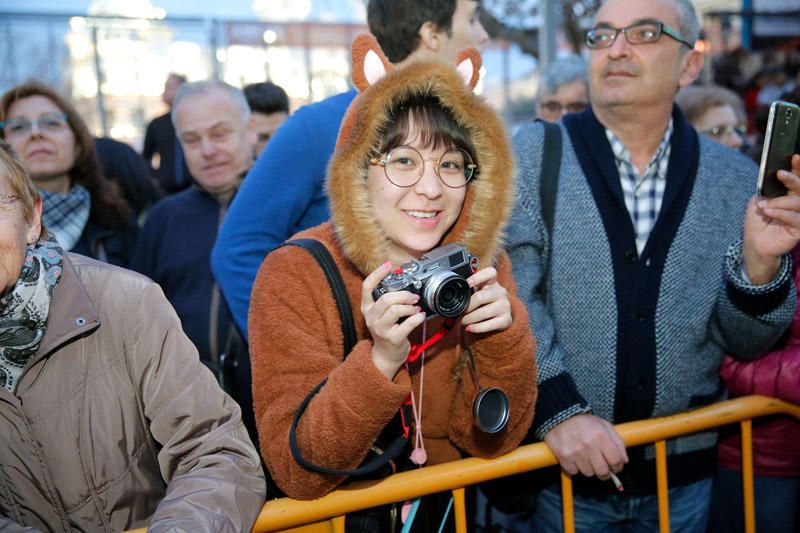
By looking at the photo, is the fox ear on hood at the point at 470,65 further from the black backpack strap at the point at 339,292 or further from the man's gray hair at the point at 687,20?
the man's gray hair at the point at 687,20

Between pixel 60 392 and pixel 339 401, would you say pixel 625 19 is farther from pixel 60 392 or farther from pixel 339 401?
pixel 60 392

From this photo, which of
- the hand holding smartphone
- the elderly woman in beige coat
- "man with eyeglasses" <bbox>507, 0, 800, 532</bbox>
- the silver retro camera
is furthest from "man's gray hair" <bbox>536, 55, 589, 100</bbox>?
the elderly woman in beige coat

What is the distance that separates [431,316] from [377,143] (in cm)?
47

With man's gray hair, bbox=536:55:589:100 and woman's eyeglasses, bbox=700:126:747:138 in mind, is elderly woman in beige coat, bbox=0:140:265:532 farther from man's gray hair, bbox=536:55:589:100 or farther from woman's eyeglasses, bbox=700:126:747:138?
man's gray hair, bbox=536:55:589:100

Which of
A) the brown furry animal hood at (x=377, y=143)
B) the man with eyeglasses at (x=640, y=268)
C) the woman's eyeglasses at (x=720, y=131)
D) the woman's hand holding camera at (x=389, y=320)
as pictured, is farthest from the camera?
the woman's eyeglasses at (x=720, y=131)

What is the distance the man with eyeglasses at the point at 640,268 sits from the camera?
199 centimetres

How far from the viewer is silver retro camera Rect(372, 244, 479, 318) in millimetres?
1415

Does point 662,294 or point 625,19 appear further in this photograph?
point 625,19

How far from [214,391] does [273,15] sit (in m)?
9.03

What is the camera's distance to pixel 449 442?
1.85m

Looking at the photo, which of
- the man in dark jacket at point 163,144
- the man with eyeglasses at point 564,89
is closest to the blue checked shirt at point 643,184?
the man with eyeglasses at point 564,89

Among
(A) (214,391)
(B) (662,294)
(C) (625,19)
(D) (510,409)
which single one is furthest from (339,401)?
(C) (625,19)

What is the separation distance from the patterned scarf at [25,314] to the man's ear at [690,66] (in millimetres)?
2076

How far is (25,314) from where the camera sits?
145 centimetres
